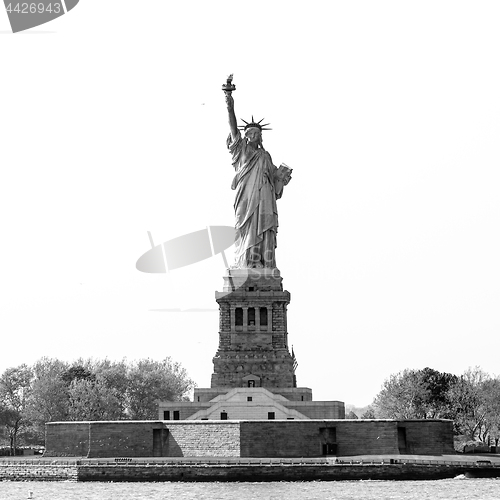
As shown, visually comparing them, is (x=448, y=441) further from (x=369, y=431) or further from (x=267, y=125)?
(x=267, y=125)

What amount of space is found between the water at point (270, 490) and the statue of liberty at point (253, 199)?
2701 cm

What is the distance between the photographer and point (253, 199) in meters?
84.7

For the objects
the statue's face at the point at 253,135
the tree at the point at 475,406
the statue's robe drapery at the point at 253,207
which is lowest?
the tree at the point at 475,406

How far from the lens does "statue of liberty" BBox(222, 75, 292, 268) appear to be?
8412 cm

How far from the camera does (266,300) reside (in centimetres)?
8181

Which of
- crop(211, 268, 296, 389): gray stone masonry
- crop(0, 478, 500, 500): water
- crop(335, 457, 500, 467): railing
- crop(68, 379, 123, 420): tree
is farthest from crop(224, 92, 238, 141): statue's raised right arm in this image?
crop(0, 478, 500, 500): water

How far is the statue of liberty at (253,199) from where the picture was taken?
8412 cm

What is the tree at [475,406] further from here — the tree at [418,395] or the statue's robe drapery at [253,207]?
the statue's robe drapery at [253,207]

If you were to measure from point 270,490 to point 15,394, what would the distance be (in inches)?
2130

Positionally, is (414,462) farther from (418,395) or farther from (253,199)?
(418,395)

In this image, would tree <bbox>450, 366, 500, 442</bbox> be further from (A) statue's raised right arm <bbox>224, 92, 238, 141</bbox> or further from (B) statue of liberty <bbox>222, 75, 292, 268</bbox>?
(A) statue's raised right arm <bbox>224, 92, 238, 141</bbox>

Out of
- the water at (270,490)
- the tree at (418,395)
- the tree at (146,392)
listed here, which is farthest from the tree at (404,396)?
the water at (270,490)

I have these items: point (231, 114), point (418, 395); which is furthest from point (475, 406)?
point (231, 114)

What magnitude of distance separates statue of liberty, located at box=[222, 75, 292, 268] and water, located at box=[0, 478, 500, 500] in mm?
27007
